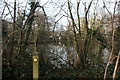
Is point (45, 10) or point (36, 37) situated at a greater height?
point (45, 10)

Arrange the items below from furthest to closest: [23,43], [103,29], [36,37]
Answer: [103,29]
[36,37]
[23,43]

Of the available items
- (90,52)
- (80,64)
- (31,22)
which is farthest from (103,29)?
(31,22)

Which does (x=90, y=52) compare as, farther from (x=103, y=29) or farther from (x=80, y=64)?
(x=103, y=29)

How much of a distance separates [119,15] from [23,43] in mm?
2553

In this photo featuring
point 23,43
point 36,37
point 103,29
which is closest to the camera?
point 23,43

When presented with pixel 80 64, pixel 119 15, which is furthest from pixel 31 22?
pixel 119 15

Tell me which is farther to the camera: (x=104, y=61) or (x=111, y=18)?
(x=104, y=61)

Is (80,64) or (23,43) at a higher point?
(23,43)

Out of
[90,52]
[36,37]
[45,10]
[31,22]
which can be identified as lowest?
[90,52]

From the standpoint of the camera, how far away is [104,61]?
15.3 feet

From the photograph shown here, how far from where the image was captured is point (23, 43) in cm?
414

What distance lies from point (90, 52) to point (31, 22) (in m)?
1.75

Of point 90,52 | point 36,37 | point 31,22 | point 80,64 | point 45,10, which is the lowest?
point 80,64

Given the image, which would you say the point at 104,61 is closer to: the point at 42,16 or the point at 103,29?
the point at 103,29
